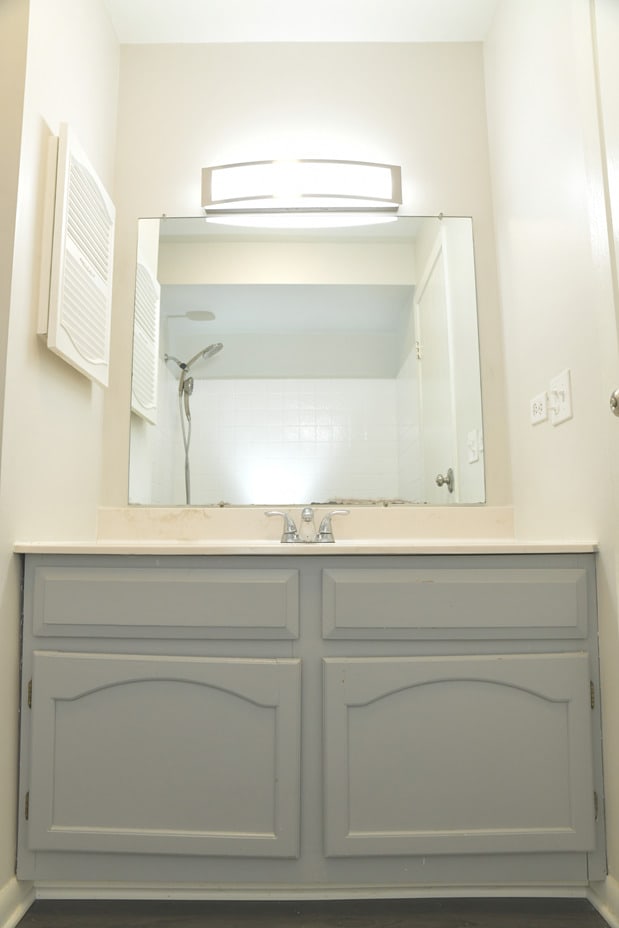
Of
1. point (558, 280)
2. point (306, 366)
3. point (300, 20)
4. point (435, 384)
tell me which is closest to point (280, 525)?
point (306, 366)

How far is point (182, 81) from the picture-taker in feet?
6.75

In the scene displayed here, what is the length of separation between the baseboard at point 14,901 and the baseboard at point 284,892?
37 millimetres

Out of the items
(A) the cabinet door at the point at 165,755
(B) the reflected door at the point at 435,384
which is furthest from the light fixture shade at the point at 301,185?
(A) the cabinet door at the point at 165,755

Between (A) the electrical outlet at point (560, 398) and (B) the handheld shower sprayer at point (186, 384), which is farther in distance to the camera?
(B) the handheld shower sprayer at point (186, 384)

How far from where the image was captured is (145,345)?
6.36 ft

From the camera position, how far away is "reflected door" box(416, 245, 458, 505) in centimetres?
186

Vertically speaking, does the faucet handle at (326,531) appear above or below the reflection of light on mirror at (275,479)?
below

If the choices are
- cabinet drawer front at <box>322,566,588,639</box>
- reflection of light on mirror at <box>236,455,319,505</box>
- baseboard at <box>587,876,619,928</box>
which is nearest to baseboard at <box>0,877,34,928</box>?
→ cabinet drawer front at <box>322,566,588,639</box>

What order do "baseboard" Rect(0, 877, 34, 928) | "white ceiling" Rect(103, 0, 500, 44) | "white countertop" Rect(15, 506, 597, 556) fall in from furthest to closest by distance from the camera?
1. "white ceiling" Rect(103, 0, 500, 44)
2. "white countertop" Rect(15, 506, 597, 556)
3. "baseboard" Rect(0, 877, 34, 928)

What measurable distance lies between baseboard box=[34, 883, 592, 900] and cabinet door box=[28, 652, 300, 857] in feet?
0.35

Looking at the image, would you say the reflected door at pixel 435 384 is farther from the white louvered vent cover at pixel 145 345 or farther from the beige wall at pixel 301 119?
the white louvered vent cover at pixel 145 345

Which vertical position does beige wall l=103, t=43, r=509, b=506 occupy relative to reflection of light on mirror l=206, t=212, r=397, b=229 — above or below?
above

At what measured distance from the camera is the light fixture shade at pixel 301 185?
1965 millimetres

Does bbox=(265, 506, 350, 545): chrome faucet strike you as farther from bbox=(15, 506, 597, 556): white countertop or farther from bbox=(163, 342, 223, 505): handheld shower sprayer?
bbox=(163, 342, 223, 505): handheld shower sprayer
